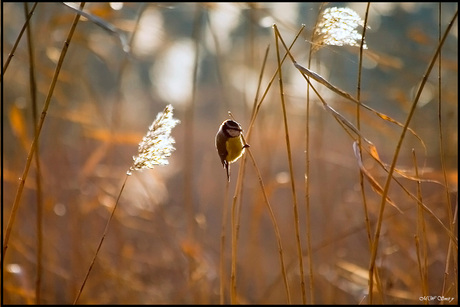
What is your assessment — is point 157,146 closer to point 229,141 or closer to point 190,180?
point 229,141

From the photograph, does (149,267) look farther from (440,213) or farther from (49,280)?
(440,213)

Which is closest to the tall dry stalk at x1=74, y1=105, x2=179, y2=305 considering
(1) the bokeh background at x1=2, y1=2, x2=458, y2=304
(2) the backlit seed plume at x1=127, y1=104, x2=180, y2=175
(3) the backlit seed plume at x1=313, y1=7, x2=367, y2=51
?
(2) the backlit seed plume at x1=127, y1=104, x2=180, y2=175

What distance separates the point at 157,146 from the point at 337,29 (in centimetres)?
22

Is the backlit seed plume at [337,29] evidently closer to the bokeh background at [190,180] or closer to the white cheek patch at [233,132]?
the white cheek patch at [233,132]

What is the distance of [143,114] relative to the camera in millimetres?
6270

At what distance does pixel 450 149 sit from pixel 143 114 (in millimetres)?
4905

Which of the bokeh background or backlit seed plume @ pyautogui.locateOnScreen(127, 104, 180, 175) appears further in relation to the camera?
the bokeh background

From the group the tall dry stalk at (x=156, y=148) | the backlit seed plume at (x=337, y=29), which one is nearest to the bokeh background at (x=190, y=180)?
the backlit seed plume at (x=337, y=29)

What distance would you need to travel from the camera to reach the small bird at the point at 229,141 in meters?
0.59

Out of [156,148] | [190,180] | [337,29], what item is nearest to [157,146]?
[156,148]

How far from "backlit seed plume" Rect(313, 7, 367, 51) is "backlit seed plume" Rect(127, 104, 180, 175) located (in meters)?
0.17

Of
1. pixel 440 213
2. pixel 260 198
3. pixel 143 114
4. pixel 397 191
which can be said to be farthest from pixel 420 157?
pixel 143 114

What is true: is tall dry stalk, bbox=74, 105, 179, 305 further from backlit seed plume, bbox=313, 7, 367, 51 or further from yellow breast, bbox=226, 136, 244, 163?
backlit seed plume, bbox=313, 7, 367, 51

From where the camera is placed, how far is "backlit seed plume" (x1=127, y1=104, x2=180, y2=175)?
610 millimetres
